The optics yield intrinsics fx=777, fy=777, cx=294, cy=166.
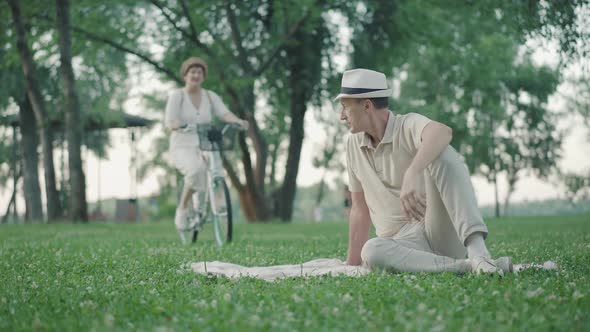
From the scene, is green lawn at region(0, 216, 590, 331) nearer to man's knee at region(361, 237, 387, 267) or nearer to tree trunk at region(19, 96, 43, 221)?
man's knee at region(361, 237, 387, 267)

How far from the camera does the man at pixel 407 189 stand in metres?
5.25

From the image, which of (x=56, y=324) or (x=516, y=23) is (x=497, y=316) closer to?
(x=56, y=324)

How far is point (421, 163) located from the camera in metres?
5.12

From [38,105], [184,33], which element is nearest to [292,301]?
[184,33]

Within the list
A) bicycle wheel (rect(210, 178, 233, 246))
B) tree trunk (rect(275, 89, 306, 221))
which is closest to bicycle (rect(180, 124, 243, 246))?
bicycle wheel (rect(210, 178, 233, 246))

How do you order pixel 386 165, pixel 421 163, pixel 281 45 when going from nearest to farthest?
pixel 421 163
pixel 386 165
pixel 281 45

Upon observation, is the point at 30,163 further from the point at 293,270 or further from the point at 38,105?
the point at 293,270

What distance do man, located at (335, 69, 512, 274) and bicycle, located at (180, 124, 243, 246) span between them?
4641mm

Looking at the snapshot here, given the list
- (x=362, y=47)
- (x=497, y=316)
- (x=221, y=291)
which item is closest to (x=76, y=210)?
(x=362, y=47)

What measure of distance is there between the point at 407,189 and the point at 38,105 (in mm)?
21298

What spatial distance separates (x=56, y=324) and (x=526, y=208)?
4481 centimetres

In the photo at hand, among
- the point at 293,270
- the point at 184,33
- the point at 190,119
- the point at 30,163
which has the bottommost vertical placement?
the point at 293,270

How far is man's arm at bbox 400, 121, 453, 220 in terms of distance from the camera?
498 cm

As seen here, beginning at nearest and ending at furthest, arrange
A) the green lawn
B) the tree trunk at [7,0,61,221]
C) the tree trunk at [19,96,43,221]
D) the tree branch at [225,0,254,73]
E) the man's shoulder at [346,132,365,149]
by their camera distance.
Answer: the green lawn < the man's shoulder at [346,132,365,149] < the tree trunk at [7,0,61,221] < the tree branch at [225,0,254,73] < the tree trunk at [19,96,43,221]
